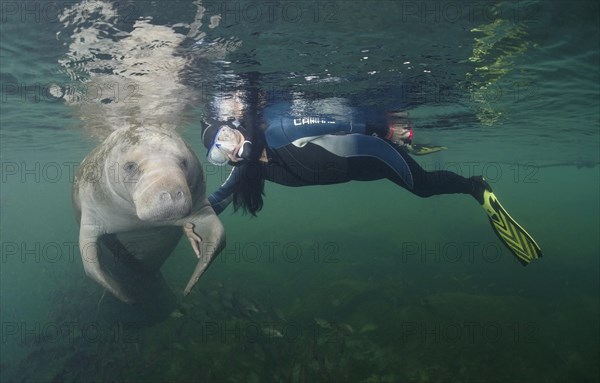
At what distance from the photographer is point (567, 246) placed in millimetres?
16594

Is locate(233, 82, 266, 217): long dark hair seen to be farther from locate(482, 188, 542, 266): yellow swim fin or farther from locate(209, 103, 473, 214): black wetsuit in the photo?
locate(482, 188, 542, 266): yellow swim fin

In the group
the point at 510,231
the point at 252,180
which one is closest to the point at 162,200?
the point at 252,180

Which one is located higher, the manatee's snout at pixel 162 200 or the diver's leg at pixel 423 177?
the manatee's snout at pixel 162 200

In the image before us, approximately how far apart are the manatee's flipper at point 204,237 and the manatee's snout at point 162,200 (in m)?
0.83

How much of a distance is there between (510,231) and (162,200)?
518 cm

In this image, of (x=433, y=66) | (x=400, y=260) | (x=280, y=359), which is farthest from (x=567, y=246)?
(x=280, y=359)

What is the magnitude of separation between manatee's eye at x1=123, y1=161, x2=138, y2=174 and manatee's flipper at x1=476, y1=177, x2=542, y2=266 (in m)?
5.29

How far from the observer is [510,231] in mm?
5891

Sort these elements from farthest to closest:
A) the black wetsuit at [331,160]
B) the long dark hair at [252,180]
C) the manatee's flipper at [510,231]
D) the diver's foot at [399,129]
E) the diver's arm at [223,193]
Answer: the diver's foot at [399,129], the diver's arm at [223,193], the black wetsuit at [331,160], the long dark hair at [252,180], the manatee's flipper at [510,231]

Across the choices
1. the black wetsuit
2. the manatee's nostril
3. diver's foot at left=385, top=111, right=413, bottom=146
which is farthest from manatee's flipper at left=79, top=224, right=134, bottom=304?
diver's foot at left=385, top=111, right=413, bottom=146

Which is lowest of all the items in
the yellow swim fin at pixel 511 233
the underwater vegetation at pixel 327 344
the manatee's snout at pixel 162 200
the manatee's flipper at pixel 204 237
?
the underwater vegetation at pixel 327 344

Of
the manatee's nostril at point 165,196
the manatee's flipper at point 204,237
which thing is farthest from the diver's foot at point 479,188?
the manatee's nostril at point 165,196

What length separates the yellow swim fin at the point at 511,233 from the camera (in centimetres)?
572

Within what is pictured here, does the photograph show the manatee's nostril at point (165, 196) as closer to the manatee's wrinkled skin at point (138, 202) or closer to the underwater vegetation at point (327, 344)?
the manatee's wrinkled skin at point (138, 202)
